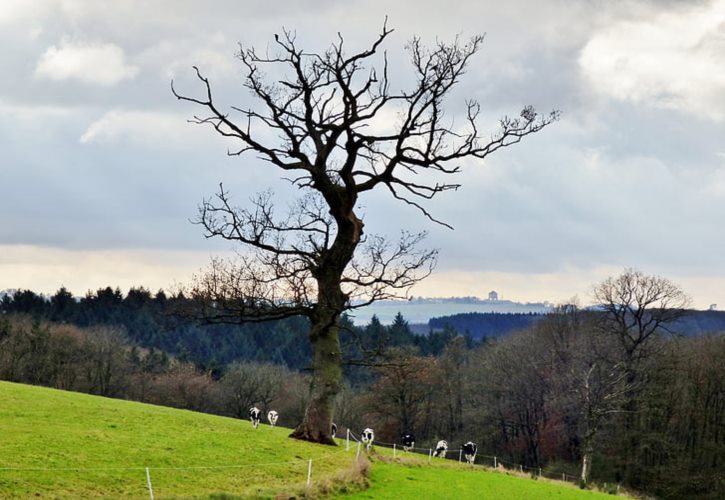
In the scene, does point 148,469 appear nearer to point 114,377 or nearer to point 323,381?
point 323,381

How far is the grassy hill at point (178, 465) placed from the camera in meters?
20.7

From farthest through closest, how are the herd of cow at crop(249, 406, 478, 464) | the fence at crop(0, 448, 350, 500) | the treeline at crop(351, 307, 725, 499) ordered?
the treeline at crop(351, 307, 725, 499) < the herd of cow at crop(249, 406, 478, 464) < the fence at crop(0, 448, 350, 500)

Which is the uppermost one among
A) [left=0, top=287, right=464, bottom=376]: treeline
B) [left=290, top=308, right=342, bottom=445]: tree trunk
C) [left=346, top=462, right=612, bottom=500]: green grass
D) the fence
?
[left=0, top=287, right=464, bottom=376]: treeline

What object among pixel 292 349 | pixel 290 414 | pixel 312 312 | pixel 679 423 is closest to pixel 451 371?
pixel 290 414

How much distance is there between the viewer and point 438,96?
31750 millimetres

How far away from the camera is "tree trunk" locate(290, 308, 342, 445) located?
32.3 metres

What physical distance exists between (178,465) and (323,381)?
30.1ft

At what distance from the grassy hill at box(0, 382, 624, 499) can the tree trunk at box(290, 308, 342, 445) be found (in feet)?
3.61

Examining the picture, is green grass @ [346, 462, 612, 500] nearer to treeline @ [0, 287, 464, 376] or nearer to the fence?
the fence

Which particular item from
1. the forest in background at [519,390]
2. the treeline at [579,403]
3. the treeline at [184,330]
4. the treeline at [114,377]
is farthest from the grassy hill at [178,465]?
the treeline at [184,330]

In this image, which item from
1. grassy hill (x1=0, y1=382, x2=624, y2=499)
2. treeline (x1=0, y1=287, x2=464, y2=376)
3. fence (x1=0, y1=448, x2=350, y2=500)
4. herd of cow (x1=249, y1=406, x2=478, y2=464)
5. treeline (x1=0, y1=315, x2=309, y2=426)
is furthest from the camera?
treeline (x1=0, y1=287, x2=464, y2=376)

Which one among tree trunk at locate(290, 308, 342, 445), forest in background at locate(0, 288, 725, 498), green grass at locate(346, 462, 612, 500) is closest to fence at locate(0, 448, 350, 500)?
green grass at locate(346, 462, 612, 500)

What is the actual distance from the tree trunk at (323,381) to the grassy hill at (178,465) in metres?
1.10

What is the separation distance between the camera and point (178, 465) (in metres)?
24.1
